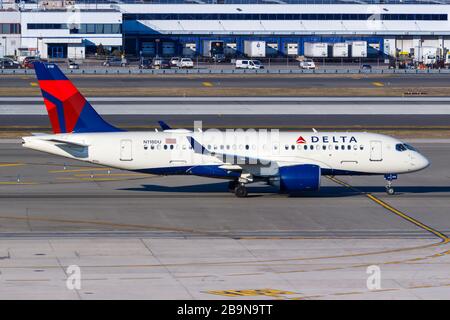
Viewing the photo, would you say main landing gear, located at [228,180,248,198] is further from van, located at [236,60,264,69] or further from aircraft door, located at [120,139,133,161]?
van, located at [236,60,264,69]

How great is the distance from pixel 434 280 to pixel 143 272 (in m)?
10.7

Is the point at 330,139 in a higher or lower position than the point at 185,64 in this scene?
lower

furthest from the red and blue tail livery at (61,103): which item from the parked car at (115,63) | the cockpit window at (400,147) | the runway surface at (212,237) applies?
the parked car at (115,63)

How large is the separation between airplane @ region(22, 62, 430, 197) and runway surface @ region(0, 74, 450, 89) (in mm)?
72038

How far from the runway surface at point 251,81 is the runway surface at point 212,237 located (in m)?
66.6

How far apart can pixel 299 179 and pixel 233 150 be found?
13.8 feet

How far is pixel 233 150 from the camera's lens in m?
54.4

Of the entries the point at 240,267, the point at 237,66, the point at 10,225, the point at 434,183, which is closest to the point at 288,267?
the point at 240,267

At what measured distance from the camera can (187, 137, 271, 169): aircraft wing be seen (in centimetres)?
5422

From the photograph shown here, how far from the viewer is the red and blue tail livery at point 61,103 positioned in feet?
180

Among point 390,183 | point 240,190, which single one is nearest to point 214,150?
point 240,190

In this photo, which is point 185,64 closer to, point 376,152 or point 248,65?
point 248,65

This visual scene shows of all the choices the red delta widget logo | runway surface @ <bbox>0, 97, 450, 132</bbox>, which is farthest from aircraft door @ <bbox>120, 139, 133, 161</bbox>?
runway surface @ <bbox>0, 97, 450, 132</bbox>

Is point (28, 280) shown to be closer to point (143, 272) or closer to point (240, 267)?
point (143, 272)
